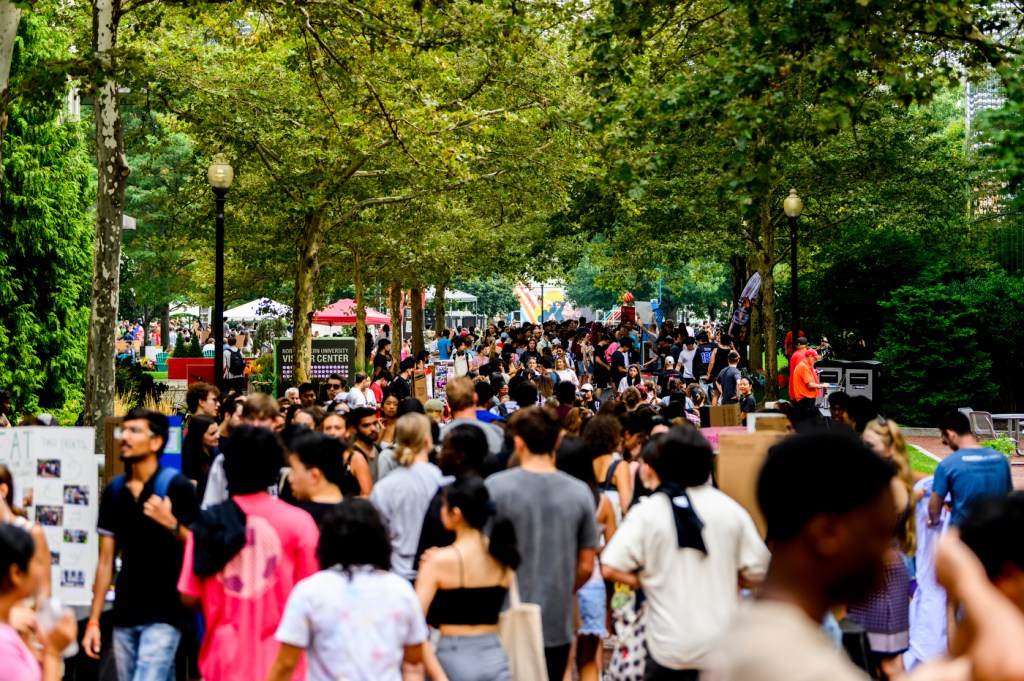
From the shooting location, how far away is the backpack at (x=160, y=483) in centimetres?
669

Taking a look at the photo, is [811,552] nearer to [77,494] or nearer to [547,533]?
[547,533]

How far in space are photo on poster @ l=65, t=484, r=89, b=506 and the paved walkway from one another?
1414cm

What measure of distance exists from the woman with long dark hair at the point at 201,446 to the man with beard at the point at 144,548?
9.09ft

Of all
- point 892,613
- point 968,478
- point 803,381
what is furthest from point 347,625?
point 803,381

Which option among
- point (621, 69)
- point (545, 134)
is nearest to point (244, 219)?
point (545, 134)

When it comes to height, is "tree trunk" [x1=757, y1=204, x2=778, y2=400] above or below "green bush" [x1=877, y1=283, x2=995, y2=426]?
above

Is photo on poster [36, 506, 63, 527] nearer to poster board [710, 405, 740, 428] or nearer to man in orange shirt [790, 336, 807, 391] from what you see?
poster board [710, 405, 740, 428]

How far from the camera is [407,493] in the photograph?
7.40 metres

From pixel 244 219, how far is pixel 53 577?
24339 mm

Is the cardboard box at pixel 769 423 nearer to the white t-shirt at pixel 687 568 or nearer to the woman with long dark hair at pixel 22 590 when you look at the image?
the white t-shirt at pixel 687 568

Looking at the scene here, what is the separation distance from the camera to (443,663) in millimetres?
5770

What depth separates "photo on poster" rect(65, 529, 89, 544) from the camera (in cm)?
842

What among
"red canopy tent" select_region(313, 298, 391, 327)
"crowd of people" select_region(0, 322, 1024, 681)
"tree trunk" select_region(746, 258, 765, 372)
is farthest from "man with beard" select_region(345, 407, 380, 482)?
"red canopy tent" select_region(313, 298, 391, 327)

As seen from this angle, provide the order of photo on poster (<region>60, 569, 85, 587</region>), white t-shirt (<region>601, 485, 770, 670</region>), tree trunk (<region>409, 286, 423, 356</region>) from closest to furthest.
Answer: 1. white t-shirt (<region>601, 485, 770, 670</region>)
2. photo on poster (<region>60, 569, 85, 587</region>)
3. tree trunk (<region>409, 286, 423, 356</region>)
